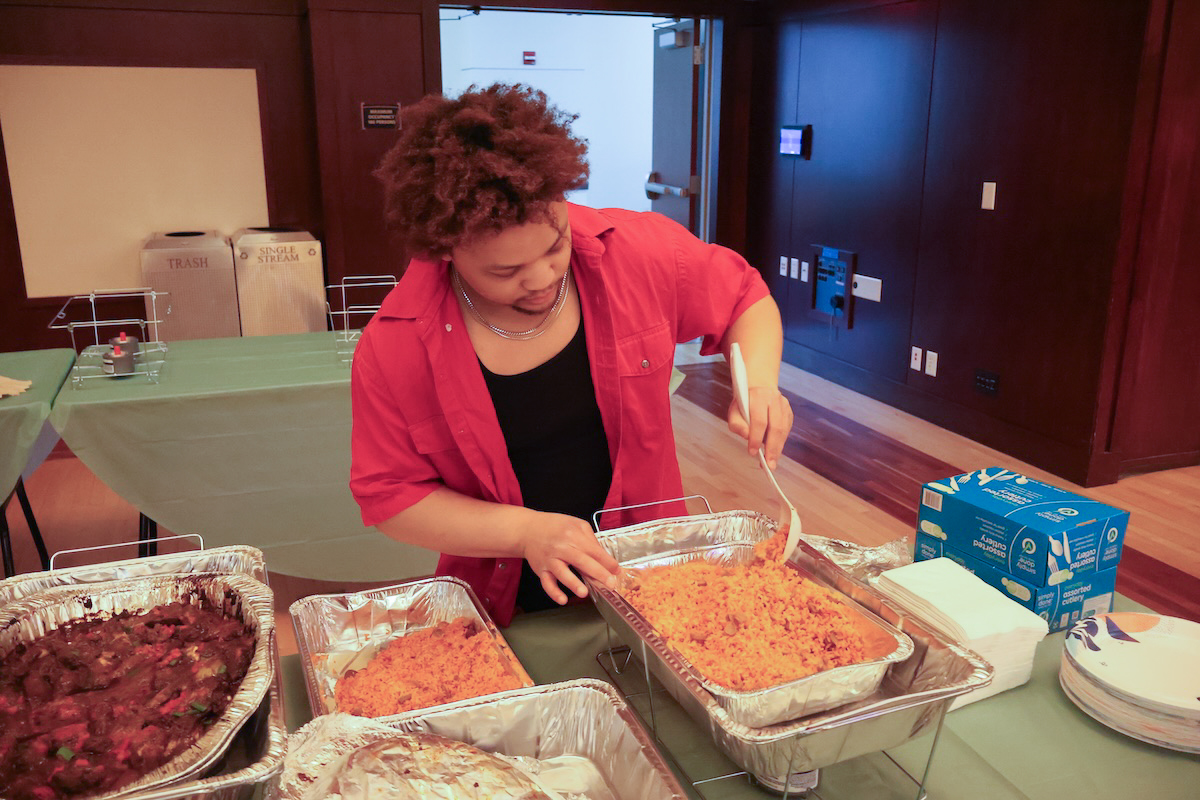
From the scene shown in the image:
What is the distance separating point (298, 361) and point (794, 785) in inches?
89.5

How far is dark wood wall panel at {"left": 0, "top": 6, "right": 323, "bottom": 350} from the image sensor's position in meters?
4.25

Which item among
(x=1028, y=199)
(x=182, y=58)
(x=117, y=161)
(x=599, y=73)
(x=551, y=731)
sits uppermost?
(x=599, y=73)

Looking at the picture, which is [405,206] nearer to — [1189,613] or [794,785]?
[794,785]

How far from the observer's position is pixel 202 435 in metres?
2.54

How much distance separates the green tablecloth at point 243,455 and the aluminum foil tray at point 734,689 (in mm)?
1578

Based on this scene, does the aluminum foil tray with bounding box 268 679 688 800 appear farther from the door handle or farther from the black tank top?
the door handle

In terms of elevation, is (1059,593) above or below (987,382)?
above

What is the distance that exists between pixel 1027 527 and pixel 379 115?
4016mm

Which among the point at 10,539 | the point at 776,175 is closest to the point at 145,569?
the point at 10,539

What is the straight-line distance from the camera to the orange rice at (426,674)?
1076 millimetres

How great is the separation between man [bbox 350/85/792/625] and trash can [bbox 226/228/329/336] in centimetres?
273

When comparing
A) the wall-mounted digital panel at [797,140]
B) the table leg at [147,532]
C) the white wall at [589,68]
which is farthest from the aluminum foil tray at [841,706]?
the white wall at [589,68]

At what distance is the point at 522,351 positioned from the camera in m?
1.30

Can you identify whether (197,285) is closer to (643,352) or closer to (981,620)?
(643,352)
